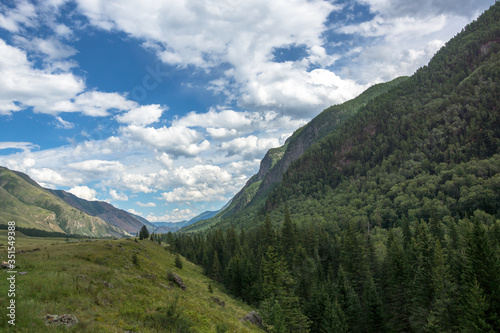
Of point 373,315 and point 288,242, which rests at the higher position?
point 288,242

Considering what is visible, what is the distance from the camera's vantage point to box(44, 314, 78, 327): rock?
50.9 feet

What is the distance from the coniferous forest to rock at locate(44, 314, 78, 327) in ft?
110

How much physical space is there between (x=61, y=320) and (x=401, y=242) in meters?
93.7

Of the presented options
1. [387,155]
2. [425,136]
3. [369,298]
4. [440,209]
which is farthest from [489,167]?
[369,298]

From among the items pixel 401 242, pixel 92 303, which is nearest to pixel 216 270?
pixel 401 242

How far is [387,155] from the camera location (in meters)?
187

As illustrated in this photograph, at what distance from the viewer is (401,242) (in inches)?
3302

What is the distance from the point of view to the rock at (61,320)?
50.9 feet

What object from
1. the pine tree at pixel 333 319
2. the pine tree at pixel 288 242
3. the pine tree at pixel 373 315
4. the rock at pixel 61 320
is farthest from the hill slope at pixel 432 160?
the rock at pixel 61 320

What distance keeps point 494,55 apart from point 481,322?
760ft

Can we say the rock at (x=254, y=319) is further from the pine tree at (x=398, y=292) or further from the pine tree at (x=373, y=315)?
the pine tree at (x=398, y=292)

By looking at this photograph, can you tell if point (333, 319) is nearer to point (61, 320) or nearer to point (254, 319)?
point (254, 319)

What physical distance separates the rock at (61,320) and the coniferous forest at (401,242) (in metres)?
33.7

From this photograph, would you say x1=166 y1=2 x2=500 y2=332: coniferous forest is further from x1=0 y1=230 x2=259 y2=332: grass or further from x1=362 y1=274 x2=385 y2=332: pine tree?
x1=0 y1=230 x2=259 y2=332: grass
